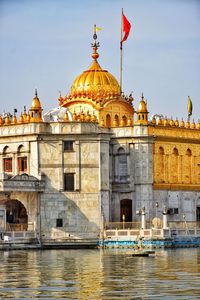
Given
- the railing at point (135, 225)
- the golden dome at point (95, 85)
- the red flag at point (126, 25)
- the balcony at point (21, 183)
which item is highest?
the red flag at point (126, 25)

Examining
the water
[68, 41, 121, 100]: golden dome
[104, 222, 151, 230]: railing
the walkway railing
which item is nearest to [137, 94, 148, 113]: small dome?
[68, 41, 121, 100]: golden dome

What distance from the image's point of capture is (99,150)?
90.4m

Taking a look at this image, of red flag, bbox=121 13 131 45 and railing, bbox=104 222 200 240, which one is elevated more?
red flag, bbox=121 13 131 45

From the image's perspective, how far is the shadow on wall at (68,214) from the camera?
89125 millimetres

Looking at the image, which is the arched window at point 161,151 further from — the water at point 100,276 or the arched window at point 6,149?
the water at point 100,276

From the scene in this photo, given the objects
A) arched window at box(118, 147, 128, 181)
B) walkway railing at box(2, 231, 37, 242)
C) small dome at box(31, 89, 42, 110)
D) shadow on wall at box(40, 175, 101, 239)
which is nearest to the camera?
walkway railing at box(2, 231, 37, 242)

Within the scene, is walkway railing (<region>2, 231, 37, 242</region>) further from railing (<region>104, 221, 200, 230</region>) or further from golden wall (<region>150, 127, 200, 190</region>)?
golden wall (<region>150, 127, 200, 190</region>)

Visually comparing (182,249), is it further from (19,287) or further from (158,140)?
(19,287)

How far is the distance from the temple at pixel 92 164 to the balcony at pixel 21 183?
70mm

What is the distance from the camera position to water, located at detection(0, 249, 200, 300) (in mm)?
46344

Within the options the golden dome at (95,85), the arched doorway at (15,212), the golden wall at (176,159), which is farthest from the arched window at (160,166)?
the arched doorway at (15,212)

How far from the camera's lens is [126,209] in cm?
9406

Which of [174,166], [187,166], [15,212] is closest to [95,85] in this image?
[174,166]

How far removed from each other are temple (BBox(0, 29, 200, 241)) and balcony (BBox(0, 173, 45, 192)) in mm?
70
